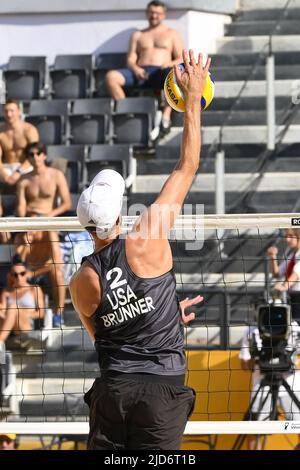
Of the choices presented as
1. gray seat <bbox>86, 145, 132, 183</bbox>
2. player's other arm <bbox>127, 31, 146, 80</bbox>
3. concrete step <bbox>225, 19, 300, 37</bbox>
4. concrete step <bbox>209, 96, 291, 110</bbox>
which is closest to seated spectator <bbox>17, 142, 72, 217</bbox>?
gray seat <bbox>86, 145, 132, 183</bbox>

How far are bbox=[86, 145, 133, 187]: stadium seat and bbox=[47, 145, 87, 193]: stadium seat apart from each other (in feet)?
0.32

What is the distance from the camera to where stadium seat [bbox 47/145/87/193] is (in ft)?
34.0

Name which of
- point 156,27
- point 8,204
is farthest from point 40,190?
point 156,27

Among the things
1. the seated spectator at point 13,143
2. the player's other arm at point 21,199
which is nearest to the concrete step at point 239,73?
the seated spectator at point 13,143

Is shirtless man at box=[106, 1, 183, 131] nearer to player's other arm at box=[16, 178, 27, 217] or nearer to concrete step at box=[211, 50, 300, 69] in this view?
concrete step at box=[211, 50, 300, 69]

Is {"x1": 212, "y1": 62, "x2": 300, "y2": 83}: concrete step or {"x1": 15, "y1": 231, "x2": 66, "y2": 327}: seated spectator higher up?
{"x1": 212, "y1": 62, "x2": 300, "y2": 83}: concrete step

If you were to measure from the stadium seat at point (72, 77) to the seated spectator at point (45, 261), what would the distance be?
8.89 feet

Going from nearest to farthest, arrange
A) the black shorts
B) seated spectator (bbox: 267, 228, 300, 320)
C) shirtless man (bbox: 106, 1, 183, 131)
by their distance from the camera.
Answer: the black shorts → seated spectator (bbox: 267, 228, 300, 320) → shirtless man (bbox: 106, 1, 183, 131)

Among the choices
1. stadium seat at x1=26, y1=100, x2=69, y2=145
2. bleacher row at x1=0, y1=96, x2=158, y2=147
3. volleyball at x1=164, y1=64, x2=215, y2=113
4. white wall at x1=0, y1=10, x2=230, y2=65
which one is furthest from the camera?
white wall at x1=0, y1=10, x2=230, y2=65

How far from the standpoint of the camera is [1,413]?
799cm

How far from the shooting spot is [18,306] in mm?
8844

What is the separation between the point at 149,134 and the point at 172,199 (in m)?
6.83

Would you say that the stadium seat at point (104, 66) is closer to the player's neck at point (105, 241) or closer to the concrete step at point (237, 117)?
the concrete step at point (237, 117)

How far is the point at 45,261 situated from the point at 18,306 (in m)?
0.58
